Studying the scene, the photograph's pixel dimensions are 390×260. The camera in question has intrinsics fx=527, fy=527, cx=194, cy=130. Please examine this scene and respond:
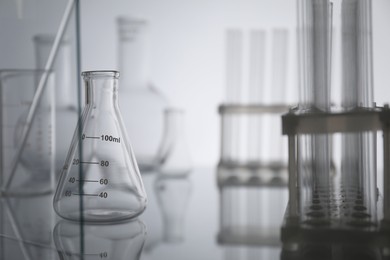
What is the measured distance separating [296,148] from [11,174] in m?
0.54

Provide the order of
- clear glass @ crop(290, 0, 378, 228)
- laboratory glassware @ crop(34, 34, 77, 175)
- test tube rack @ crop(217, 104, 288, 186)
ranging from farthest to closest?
test tube rack @ crop(217, 104, 288, 186)
laboratory glassware @ crop(34, 34, 77, 175)
clear glass @ crop(290, 0, 378, 228)

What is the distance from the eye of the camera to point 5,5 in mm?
950

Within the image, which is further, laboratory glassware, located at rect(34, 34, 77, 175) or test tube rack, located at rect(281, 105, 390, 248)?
laboratory glassware, located at rect(34, 34, 77, 175)

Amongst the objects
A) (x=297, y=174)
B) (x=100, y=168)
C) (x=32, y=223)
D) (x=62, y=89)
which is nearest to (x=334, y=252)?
(x=297, y=174)

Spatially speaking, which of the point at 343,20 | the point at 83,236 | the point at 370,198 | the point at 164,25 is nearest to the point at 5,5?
the point at 83,236

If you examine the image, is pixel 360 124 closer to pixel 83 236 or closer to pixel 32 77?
pixel 83 236

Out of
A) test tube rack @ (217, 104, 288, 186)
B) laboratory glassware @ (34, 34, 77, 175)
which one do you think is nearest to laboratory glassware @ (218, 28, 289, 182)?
test tube rack @ (217, 104, 288, 186)

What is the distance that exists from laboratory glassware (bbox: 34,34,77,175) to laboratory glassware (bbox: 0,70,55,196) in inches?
0.5

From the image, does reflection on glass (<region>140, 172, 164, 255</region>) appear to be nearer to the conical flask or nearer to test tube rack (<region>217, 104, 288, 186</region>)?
the conical flask

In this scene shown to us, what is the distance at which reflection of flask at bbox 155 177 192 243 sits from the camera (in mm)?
770

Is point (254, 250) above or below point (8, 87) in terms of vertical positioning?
below

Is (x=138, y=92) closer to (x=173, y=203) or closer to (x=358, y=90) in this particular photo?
(x=173, y=203)

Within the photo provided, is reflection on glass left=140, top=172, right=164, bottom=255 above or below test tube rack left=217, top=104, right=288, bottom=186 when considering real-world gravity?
below

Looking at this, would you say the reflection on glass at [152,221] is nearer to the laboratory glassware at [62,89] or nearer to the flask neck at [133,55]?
the laboratory glassware at [62,89]
